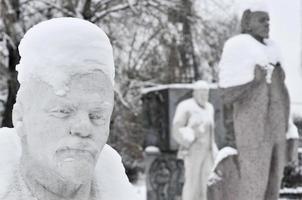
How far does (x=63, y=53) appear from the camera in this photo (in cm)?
198

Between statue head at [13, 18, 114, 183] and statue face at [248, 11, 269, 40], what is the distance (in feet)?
15.0

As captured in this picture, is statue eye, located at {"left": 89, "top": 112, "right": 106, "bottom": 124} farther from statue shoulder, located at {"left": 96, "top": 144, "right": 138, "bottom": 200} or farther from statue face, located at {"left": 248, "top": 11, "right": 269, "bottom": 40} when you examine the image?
statue face, located at {"left": 248, "top": 11, "right": 269, "bottom": 40}

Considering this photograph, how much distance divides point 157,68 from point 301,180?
6.15 meters

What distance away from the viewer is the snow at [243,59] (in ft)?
20.3

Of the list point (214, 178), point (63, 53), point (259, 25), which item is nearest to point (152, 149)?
point (214, 178)

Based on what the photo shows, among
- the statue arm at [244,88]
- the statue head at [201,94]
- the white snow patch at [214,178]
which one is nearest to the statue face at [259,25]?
the statue arm at [244,88]

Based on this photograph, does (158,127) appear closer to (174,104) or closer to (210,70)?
(174,104)

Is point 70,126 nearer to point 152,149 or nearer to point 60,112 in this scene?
point 60,112

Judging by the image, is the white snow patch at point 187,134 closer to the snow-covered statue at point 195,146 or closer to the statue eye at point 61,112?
the snow-covered statue at point 195,146

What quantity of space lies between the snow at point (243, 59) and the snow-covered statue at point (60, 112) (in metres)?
Answer: 4.22

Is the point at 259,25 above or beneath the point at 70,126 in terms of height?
above

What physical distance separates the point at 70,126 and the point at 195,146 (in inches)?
363

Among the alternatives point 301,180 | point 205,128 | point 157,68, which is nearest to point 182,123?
point 205,128

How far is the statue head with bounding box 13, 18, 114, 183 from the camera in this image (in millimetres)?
1943
